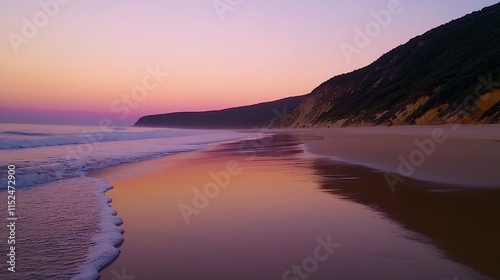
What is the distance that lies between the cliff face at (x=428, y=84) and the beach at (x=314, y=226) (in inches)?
876

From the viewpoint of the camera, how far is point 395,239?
4.51 metres

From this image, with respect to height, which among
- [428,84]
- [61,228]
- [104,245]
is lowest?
[104,245]

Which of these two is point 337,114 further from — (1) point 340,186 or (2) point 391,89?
(1) point 340,186

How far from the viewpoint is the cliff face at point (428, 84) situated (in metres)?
31.0

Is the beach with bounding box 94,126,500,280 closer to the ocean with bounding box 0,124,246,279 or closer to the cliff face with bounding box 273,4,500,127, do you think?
the ocean with bounding box 0,124,246,279

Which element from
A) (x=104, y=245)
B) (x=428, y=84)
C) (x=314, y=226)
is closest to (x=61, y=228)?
(x=104, y=245)

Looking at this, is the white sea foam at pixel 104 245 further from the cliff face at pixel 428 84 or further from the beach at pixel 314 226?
the cliff face at pixel 428 84

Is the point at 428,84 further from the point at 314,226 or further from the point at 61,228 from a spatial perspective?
the point at 61,228

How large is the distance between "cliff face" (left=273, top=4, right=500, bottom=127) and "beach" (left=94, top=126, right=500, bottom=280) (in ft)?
73.0

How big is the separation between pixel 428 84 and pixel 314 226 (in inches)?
1614

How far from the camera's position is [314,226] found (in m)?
5.25

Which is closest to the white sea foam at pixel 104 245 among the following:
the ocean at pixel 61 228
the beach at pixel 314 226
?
the ocean at pixel 61 228

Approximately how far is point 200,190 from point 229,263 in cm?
452

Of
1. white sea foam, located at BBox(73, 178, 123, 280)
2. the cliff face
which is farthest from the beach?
the cliff face
